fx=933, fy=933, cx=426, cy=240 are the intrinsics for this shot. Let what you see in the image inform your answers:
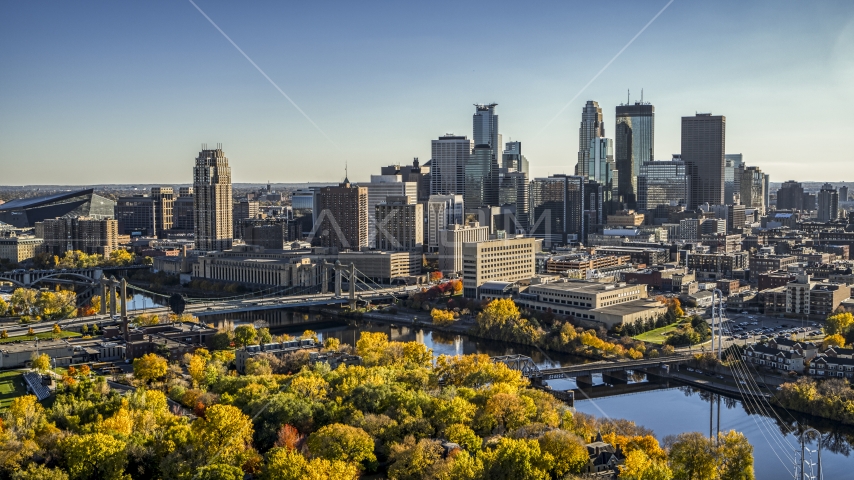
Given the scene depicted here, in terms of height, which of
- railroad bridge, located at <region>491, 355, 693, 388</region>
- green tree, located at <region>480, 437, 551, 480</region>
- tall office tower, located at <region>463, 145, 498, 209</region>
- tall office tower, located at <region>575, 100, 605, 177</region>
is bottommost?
railroad bridge, located at <region>491, 355, 693, 388</region>

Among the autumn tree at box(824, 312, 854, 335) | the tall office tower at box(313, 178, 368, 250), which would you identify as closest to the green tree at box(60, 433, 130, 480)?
the autumn tree at box(824, 312, 854, 335)

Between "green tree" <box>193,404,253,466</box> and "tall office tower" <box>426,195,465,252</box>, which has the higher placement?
"tall office tower" <box>426,195,465,252</box>

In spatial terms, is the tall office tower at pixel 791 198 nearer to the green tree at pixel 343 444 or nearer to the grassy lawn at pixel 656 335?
the grassy lawn at pixel 656 335

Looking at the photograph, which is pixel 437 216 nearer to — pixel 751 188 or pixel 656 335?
pixel 656 335

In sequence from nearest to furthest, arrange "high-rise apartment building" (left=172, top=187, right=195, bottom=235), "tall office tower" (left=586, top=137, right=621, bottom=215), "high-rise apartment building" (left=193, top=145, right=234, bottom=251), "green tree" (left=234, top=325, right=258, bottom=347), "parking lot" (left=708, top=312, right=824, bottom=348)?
1. "green tree" (left=234, top=325, right=258, bottom=347)
2. "parking lot" (left=708, top=312, right=824, bottom=348)
3. "high-rise apartment building" (left=193, top=145, right=234, bottom=251)
4. "high-rise apartment building" (left=172, top=187, right=195, bottom=235)
5. "tall office tower" (left=586, top=137, right=621, bottom=215)

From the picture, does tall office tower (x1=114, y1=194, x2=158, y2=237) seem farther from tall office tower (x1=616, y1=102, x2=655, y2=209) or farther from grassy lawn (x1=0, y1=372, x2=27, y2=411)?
grassy lawn (x1=0, y1=372, x2=27, y2=411)

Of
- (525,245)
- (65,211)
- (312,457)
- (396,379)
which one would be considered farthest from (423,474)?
(65,211)

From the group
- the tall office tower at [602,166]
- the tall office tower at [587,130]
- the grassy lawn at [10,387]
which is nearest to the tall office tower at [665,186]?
the tall office tower at [602,166]
